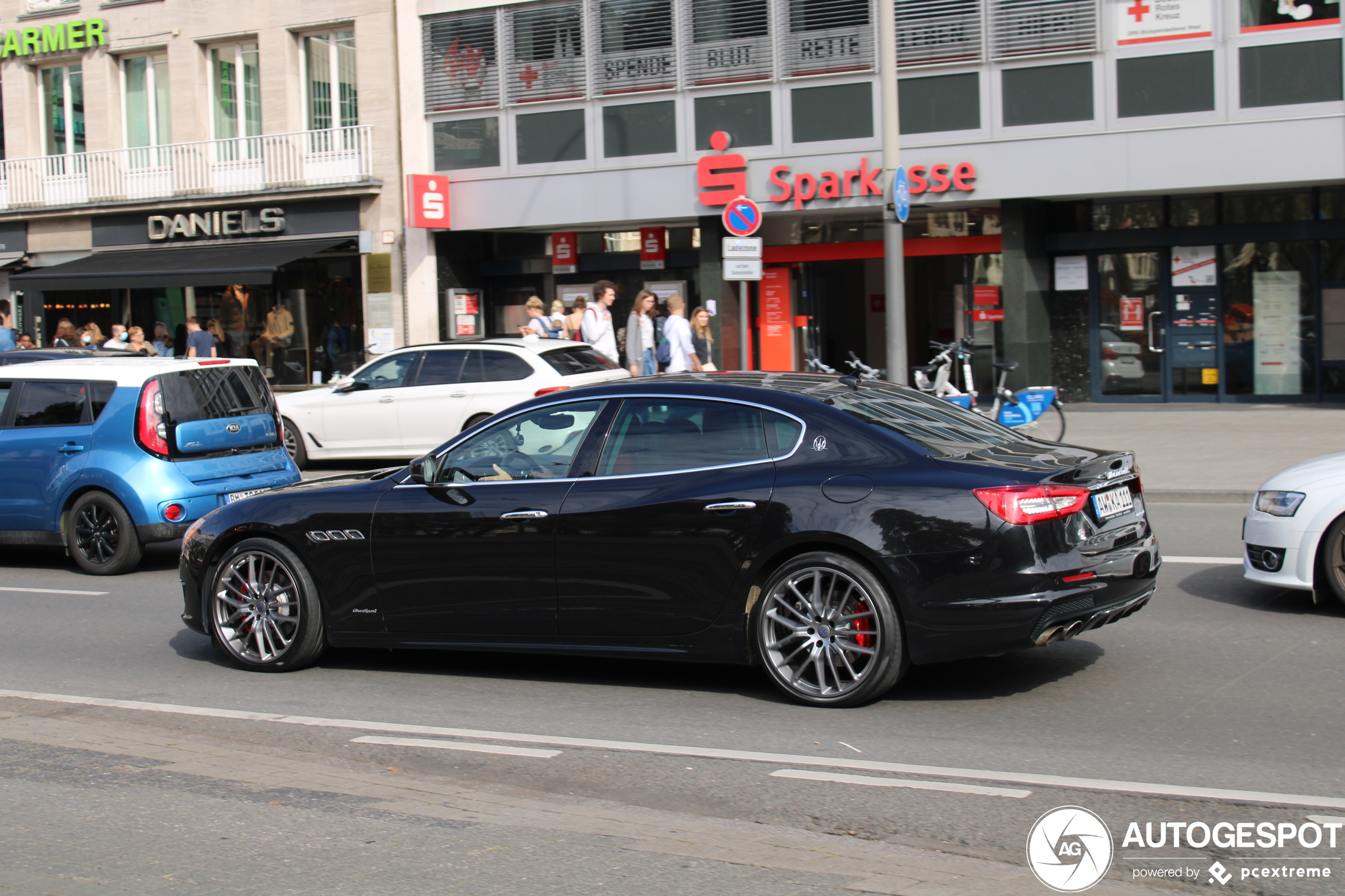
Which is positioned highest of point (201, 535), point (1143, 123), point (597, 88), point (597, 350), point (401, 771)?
point (597, 88)

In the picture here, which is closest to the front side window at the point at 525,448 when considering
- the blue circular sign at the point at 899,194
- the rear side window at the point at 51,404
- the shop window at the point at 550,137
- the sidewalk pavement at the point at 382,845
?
the sidewalk pavement at the point at 382,845

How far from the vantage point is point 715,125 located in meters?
22.4

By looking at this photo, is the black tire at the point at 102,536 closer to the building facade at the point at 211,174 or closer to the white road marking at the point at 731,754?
the white road marking at the point at 731,754

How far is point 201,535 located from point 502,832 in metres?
3.65

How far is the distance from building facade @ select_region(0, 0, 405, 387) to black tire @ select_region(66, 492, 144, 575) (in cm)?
1386

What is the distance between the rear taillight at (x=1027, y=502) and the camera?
5.79 metres

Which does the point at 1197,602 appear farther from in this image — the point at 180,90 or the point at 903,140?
the point at 180,90

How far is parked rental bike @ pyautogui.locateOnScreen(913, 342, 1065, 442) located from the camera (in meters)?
16.1

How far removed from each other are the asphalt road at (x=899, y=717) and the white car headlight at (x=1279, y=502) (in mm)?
607

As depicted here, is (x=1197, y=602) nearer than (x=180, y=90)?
Yes

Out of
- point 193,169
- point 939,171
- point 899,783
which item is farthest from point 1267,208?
point 193,169

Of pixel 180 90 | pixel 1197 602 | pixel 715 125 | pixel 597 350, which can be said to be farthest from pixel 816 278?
pixel 1197 602

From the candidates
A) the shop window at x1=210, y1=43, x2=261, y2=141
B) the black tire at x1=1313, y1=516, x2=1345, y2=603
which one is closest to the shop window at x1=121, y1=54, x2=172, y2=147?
the shop window at x1=210, y1=43, x2=261, y2=141

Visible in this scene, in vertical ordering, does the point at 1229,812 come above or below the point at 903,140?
below
